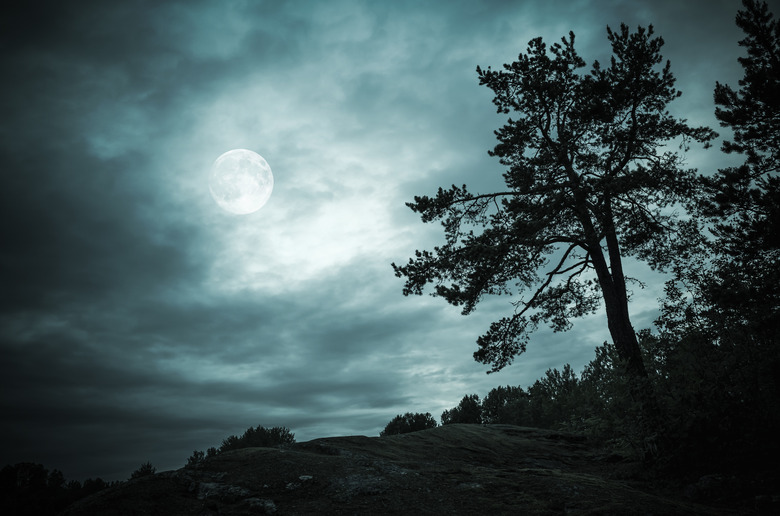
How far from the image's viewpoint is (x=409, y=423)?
58.8 meters

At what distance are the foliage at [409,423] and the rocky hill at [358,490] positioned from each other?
50.6m

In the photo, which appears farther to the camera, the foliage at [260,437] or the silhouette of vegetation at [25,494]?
the foliage at [260,437]

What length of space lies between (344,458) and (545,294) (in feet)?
31.8

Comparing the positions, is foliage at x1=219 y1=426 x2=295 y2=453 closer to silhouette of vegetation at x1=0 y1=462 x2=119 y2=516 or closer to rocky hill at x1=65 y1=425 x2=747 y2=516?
silhouette of vegetation at x1=0 y1=462 x2=119 y2=516

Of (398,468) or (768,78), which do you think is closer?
(398,468)

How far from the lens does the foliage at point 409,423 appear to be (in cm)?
5681

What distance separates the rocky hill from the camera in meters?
6.00

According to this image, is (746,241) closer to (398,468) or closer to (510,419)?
(398,468)

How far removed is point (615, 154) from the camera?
12734 mm

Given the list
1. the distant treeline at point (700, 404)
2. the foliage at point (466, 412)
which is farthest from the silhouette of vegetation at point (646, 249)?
the foliage at point (466, 412)

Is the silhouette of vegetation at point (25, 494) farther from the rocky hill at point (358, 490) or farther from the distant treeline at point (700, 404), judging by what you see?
the distant treeline at point (700, 404)

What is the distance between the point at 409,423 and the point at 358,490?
56654 mm

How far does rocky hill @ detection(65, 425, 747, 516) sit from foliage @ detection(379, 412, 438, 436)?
50554 mm

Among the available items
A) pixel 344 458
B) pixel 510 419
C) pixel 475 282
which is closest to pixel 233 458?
pixel 344 458
